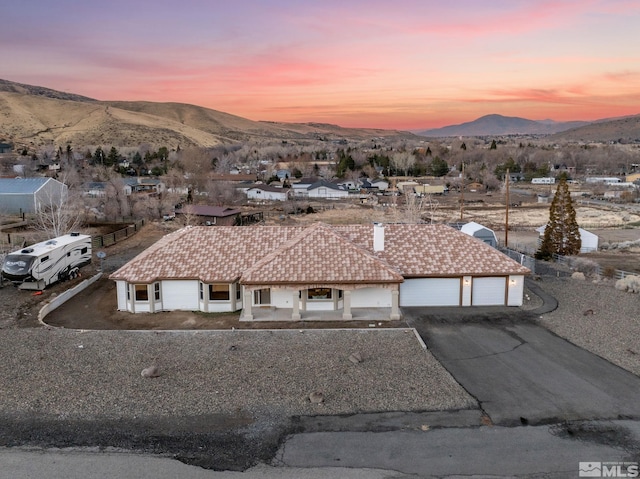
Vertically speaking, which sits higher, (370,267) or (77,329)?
(370,267)

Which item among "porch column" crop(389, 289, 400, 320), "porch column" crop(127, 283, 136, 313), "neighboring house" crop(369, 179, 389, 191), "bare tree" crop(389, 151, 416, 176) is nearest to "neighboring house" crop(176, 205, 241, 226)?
"porch column" crop(127, 283, 136, 313)

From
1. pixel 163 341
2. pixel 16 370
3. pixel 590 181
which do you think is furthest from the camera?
pixel 590 181

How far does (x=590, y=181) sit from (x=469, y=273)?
108 metres

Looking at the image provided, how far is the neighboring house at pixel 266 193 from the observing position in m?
87.1

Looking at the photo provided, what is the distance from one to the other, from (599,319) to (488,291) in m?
4.74

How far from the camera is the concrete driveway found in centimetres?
1439

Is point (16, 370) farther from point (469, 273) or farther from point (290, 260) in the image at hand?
point (469, 273)

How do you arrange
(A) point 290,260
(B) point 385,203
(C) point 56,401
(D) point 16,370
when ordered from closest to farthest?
1. (C) point 56,401
2. (D) point 16,370
3. (A) point 290,260
4. (B) point 385,203

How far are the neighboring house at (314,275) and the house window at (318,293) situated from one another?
5cm

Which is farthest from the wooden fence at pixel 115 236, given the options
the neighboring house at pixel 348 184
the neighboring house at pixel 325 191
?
the neighboring house at pixel 348 184

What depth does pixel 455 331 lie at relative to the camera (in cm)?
2072

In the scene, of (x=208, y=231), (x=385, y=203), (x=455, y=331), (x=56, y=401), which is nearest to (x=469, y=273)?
(x=455, y=331)

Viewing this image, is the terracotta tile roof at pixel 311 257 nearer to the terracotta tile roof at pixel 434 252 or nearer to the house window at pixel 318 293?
the terracotta tile roof at pixel 434 252

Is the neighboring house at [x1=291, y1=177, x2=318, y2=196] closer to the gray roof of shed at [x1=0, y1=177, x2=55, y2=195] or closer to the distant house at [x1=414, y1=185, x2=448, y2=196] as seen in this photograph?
the distant house at [x1=414, y1=185, x2=448, y2=196]
